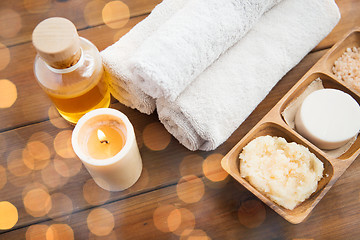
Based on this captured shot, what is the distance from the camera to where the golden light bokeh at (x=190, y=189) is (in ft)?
1.94

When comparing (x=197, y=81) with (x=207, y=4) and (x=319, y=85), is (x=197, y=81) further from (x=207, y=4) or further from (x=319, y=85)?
(x=319, y=85)

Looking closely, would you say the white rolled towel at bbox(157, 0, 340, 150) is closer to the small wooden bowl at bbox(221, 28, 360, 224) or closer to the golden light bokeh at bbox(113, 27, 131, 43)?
the small wooden bowl at bbox(221, 28, 360, 224)

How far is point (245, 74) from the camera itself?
58cm

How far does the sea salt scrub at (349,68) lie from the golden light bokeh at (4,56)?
601mm

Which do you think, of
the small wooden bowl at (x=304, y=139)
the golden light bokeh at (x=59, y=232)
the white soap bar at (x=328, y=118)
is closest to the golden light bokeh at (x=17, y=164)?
the golden light bokeh at (x=59, y=232)

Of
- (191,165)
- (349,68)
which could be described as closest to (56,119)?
(191,165)

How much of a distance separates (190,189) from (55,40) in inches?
12.4

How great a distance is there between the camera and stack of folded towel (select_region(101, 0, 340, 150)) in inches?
20.0

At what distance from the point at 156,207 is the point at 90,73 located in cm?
24

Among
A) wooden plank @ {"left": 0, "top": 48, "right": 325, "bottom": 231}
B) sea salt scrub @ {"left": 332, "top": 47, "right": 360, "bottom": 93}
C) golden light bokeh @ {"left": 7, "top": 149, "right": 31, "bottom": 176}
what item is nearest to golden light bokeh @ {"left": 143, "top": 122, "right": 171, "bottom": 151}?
wooden plank @ {"left": 0, "top": 48, "right": 325, "bottom": 231}

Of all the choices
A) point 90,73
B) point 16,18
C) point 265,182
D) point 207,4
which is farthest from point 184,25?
point 16,18

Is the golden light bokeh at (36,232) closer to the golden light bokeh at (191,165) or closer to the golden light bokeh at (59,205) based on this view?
the golden light bokeh at (59,205)

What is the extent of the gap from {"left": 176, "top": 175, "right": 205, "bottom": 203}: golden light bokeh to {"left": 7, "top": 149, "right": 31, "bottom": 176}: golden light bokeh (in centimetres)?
26

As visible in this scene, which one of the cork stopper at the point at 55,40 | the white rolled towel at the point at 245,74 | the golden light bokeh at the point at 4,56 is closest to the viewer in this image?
the cork stopper at the point at 55,40
